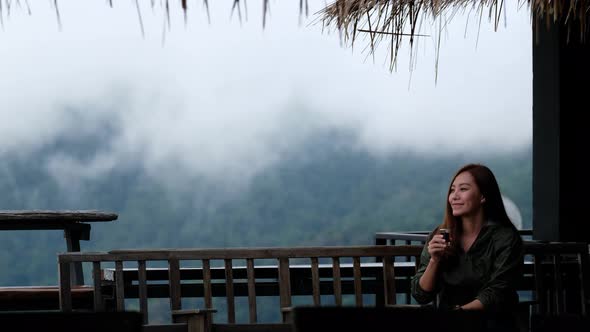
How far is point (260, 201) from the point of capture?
46.2 m

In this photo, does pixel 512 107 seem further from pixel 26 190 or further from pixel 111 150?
pixel 26 190

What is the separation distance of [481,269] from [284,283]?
3.38 feet

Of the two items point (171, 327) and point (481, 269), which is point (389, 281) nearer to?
point (481, 269)

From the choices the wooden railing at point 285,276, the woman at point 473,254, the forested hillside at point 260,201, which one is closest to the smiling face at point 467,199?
the woman at point 473,254

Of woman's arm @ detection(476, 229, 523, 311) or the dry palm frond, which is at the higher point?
the dry palm frond

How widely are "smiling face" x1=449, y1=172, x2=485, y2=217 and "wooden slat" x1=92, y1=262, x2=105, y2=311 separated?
1522 mm

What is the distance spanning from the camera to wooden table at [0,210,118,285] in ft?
17.3

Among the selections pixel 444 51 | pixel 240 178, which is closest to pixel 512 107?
pixel 444 51

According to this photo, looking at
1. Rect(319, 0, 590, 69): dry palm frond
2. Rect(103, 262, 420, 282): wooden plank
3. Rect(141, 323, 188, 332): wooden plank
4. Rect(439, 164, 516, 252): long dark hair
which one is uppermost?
Rect(319, 0, 590, 69): dry palm frond

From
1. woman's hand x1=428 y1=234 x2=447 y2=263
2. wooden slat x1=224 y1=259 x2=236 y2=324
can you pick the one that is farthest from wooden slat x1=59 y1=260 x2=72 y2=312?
→ woman's hand x1=428 y1=234 x2=447 y2=263

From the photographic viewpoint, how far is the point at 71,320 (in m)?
1.91

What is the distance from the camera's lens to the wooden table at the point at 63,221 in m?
5.28

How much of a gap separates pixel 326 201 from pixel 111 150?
30.5ft

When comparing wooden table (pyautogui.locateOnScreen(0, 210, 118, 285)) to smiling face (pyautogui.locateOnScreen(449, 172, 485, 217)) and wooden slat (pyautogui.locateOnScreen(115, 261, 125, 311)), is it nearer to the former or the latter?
wooden slat (pyautogui.locateOnScreen(115, 261, 125, 311))
